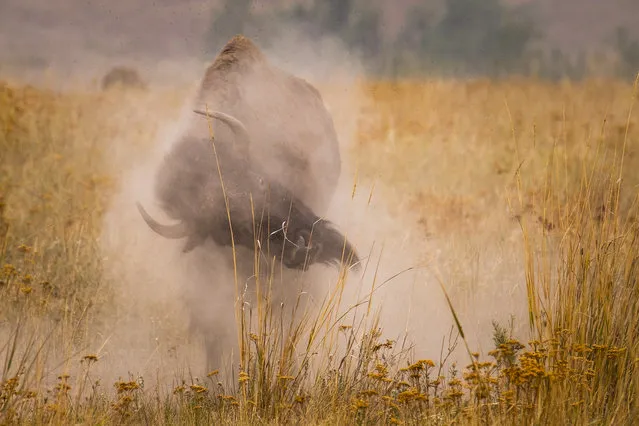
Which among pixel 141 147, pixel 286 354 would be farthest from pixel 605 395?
pixel 141 147

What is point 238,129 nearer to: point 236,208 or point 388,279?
point 236,208

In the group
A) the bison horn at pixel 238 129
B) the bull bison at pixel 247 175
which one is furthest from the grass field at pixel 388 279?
the bison horn at pixel 238 129

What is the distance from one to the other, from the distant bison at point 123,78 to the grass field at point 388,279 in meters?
0.42

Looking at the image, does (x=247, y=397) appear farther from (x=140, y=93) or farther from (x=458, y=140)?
Answer: (x=458, y=140)

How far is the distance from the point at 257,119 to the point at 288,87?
0.60m

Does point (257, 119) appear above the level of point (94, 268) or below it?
above

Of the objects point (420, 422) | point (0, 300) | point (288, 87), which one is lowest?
point (420, 422)

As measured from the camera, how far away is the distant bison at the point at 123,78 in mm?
6496

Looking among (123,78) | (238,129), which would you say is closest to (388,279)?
(238,129)

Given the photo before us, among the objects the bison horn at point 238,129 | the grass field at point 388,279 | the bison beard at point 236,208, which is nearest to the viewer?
the grass field at point 388,279

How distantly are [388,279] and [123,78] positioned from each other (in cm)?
429

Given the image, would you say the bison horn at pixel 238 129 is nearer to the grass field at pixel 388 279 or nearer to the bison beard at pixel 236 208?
the bison beard at pixel 236 208

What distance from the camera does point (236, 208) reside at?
447 centimetres

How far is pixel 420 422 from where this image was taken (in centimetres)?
310
